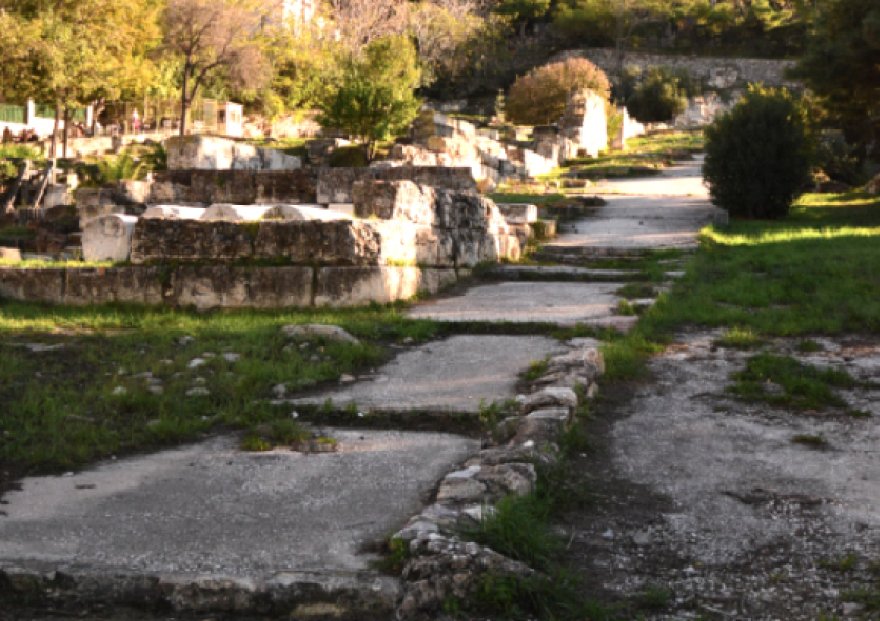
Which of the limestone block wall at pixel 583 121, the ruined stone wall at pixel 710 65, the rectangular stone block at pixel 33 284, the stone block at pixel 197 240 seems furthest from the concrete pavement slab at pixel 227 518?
the ruined stone wall at pixel 710 65

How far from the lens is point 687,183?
81.1ft

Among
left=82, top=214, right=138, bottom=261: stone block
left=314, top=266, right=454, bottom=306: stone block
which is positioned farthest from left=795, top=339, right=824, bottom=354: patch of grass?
left=82, top=214, right=138, bottom=261: stone block

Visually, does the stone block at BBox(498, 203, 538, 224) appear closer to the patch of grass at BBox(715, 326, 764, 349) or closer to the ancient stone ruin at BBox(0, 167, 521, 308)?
the ancient stone ruin at BBox(0, 167, 521, 308)

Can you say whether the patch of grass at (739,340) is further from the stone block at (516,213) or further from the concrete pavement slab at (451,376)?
the stone block at (516,213)

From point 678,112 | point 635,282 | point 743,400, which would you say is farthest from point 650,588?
point 678,112

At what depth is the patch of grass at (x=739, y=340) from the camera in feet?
22.9

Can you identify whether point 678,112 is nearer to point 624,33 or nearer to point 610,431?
point 624,33

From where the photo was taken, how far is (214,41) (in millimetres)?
44031

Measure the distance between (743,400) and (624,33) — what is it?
85.6 metres

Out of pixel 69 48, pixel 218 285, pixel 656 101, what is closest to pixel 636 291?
pixel 218 285

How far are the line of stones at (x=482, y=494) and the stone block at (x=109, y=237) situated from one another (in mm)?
6860

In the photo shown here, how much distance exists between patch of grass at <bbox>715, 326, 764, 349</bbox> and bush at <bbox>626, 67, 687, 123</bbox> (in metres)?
50.5

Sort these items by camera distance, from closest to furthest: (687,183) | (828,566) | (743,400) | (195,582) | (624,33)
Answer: (195,582) < (828,566) < (743,400) < (687,183) < (624,33)

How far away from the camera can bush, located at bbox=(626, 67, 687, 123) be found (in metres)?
54.8
